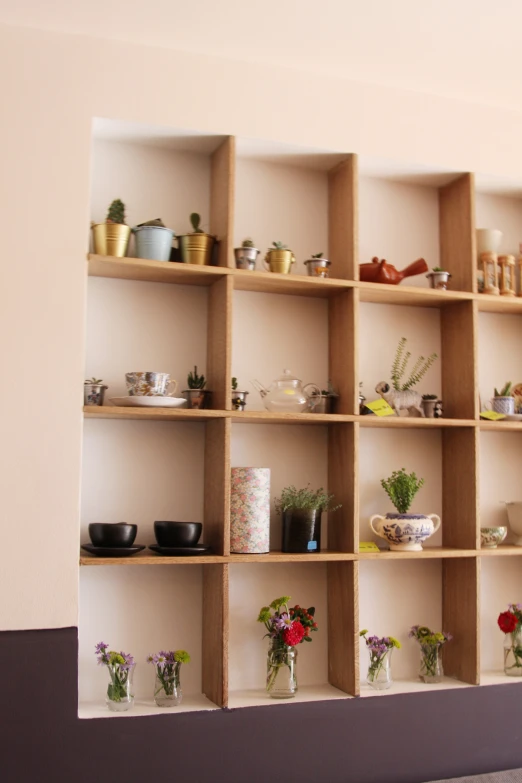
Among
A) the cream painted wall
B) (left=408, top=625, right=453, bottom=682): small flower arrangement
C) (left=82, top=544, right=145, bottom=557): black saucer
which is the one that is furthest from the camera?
(left=408, top=625, right=453, bottom=682): small flower arrangement

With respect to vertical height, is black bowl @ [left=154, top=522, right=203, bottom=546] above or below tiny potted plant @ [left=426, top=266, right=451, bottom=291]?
below

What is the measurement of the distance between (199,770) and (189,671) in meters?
0.37

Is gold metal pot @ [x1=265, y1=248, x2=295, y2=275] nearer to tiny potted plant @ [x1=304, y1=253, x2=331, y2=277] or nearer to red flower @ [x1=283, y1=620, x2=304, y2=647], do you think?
tiny potted plant @ [x1=304, y1=253, x2=331, y2=277]

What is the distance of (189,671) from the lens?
2.91 m

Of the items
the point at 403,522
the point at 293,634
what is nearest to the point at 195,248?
the point at 403,522

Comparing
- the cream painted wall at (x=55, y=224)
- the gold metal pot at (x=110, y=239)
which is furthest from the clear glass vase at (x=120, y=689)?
the gold metal pot at (x=110, y=239)

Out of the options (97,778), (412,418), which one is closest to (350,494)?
(412,418)

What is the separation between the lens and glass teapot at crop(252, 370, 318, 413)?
2.96 metres

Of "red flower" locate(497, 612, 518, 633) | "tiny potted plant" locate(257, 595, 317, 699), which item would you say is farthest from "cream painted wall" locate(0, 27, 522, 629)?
"red flower" locate(497, 612, 518, 633)

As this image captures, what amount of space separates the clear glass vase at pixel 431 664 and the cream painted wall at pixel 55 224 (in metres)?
1.32

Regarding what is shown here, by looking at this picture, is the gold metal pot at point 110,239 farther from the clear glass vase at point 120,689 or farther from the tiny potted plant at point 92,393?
the clear glass vase at point 120,689

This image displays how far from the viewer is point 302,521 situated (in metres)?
2.91

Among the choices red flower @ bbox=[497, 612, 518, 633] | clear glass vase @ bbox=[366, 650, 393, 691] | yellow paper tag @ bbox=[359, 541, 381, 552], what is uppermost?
yellow paper tag @ bbox=[359, 541, 381, 552]

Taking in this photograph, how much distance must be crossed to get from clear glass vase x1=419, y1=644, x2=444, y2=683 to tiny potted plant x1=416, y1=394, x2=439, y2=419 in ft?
2.77
